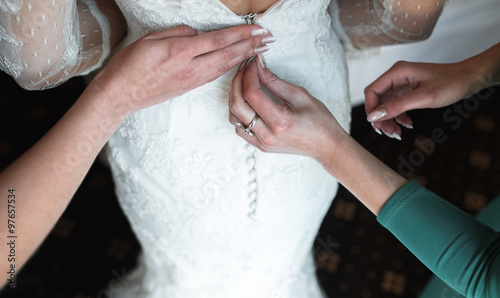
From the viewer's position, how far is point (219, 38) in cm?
64

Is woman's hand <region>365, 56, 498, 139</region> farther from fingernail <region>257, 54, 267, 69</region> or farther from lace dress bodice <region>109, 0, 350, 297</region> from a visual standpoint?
fingernail <region>257, 54, 267, 69</region>

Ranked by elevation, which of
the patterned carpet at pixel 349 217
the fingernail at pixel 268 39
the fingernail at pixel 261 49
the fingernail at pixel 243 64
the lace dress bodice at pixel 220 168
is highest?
the fingernail at pixel 268 39

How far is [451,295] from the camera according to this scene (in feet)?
3.25

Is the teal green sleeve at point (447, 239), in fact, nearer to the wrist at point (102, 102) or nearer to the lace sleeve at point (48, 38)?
the wrist at point (102, 102)

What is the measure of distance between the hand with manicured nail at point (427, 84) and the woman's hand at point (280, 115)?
5.0 inches

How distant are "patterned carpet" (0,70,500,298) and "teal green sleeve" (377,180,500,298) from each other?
0.90 m

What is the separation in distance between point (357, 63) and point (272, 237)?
2.02ft

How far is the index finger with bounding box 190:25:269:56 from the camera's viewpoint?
630mm

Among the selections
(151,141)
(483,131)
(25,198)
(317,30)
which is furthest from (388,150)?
(25,198)

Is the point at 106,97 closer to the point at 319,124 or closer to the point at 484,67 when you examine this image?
the point at 319,124

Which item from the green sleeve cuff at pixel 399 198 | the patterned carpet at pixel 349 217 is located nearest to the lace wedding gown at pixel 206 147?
the green sleeve cuff at pixel 399 198

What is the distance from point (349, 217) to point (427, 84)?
0.90 m

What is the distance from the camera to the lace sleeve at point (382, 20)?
0.84 m

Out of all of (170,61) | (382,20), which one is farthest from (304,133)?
(382,20)
